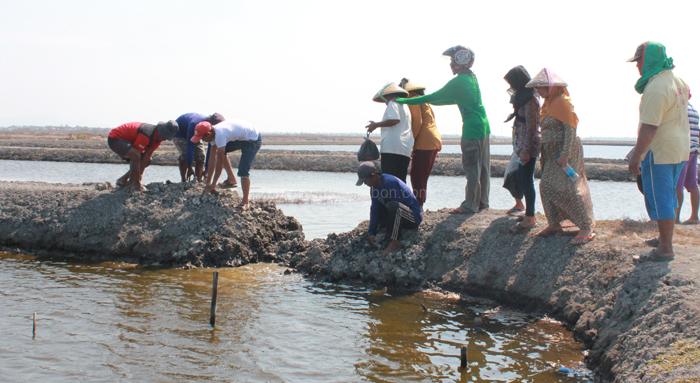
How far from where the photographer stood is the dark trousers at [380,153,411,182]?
9898mm

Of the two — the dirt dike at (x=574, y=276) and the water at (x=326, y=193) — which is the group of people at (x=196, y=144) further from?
the water at (x=326, y=193)

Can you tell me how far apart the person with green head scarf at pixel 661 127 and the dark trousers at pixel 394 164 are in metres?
3.52

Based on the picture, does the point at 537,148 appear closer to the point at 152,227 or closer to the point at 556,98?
the point at 556,98

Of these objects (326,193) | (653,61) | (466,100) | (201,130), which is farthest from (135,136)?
(326,193)

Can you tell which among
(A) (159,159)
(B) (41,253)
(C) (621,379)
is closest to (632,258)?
(C) (621,379)

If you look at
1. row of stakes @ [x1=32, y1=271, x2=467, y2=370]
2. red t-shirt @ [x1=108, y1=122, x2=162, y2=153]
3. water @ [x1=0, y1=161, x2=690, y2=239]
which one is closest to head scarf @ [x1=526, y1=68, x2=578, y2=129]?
row of stakes @ [x1=32, y1=271, x2=467, y2=370]

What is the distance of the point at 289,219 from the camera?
12.4 m

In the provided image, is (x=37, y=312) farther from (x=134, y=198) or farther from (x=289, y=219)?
(x=289, y=219)

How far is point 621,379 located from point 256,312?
4190 millimetres

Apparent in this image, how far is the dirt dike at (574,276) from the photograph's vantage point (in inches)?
237

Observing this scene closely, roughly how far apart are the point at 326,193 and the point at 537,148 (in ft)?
50.3

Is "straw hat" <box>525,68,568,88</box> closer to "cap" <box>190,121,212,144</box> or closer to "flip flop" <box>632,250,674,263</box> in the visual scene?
"flip flop" <box>632,250,674,263</box>

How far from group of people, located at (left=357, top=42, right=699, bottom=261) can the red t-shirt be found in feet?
13.7

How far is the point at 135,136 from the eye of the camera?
39.4 feet
